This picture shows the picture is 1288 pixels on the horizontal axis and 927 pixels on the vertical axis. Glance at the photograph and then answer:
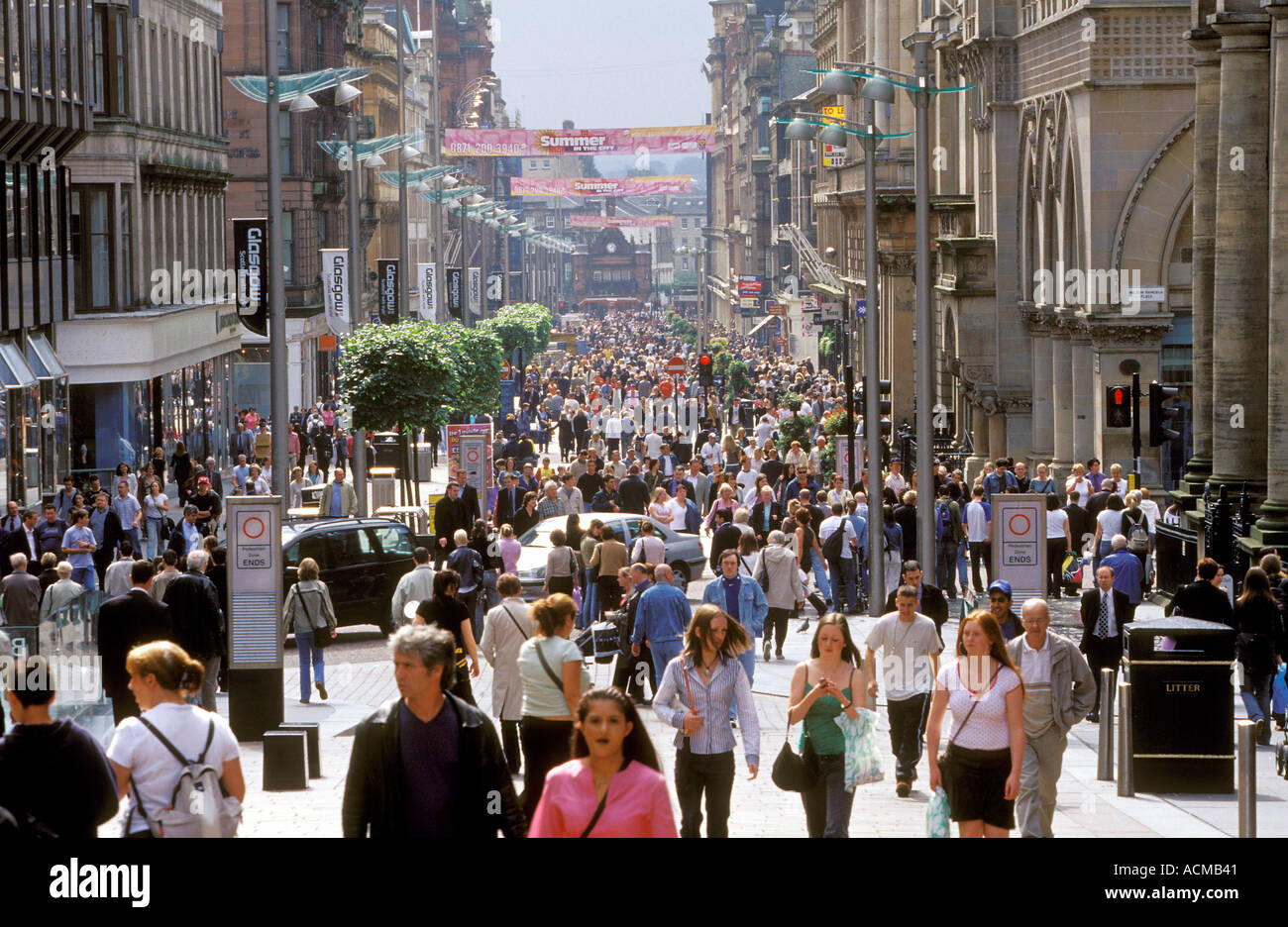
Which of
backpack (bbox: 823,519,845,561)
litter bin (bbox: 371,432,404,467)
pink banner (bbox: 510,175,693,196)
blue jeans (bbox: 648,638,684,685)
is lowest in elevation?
blue jeans (bbox: 648,638,684,685)

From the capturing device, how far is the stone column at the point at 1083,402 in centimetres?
3778

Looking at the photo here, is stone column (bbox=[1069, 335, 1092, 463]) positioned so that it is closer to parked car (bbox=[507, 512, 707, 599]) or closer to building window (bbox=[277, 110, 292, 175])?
parked car (bbox=[507, 512, 707, 599])

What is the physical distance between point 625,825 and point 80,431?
42.1 meters

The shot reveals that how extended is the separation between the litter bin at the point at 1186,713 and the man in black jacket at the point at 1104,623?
216 cm

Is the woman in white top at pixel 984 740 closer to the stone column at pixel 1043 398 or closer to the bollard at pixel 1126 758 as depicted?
the bollard at pixel 1126 758

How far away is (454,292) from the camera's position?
77312 millimetres

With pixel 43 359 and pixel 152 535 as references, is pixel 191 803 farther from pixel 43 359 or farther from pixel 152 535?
pixel 43 359

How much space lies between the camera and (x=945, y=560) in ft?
92.9

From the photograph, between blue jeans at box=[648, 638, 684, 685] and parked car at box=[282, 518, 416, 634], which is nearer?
blue jeans at box=[648, 638, 684, 685]

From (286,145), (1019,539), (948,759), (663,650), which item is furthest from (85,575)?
(286,145)

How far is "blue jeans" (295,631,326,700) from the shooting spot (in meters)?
20.0

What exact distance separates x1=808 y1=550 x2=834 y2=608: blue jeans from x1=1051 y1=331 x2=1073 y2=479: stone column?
13.0 metres

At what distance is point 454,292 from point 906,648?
62945 mm

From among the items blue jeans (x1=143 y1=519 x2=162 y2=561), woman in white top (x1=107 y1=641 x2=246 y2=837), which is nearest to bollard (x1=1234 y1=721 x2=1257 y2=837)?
woman in white top (x1=107 y1=641 x2=246 y2=837)
